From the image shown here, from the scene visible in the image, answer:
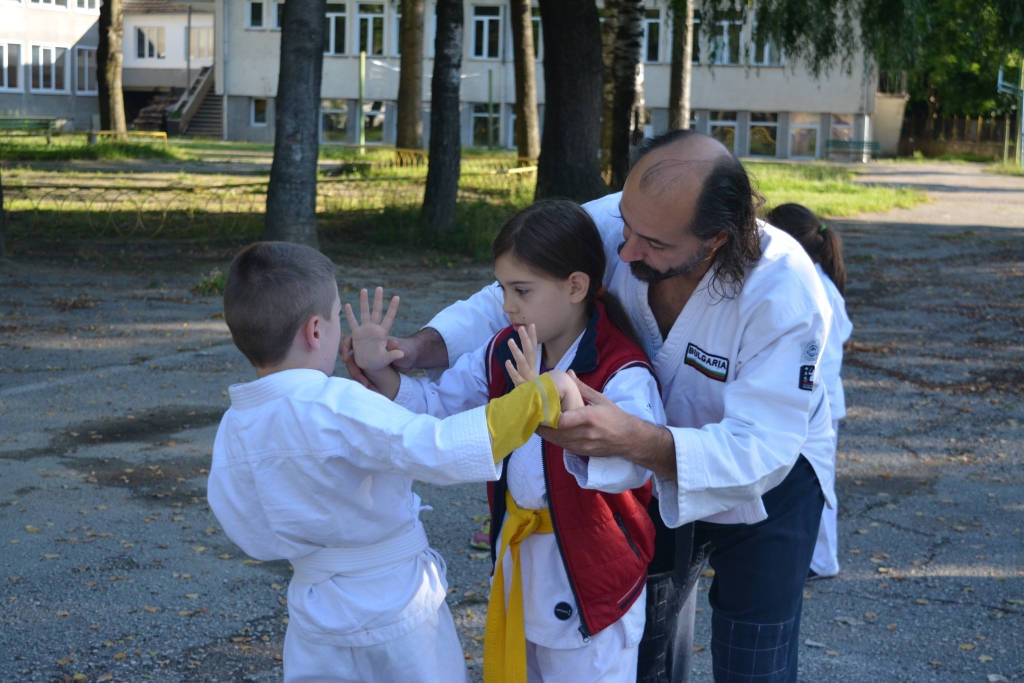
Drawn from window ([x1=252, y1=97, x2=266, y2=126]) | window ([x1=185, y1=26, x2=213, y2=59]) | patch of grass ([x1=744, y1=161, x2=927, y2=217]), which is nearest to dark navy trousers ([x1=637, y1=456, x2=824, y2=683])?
patch of grass ([x1=744, y1=161, x2=927, y2=217])

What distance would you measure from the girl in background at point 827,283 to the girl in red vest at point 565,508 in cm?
229

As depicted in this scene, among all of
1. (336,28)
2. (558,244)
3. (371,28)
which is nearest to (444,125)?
(558,244)

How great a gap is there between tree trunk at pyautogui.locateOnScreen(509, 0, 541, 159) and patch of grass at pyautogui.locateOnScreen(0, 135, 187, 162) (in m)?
12.8

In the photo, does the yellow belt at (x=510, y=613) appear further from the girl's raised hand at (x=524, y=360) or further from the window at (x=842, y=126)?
the window at (x=842, y=126)

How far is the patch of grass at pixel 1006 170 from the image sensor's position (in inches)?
1475

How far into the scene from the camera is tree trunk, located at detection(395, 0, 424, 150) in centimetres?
2600

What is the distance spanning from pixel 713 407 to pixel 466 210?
1411cm

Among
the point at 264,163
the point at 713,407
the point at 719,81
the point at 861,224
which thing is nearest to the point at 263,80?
the point at 264,163

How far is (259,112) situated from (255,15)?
13.8ft

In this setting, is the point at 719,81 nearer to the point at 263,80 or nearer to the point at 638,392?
the point at 263,80

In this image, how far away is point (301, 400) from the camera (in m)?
2.44

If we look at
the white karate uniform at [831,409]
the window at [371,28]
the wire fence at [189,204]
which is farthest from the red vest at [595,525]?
the window at [371,28]

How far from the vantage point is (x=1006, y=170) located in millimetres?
38281

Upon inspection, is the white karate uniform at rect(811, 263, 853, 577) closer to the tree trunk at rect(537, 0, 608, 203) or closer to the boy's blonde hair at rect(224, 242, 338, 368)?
the boy's blonde hair at rect(224, 242, 338, 368)
